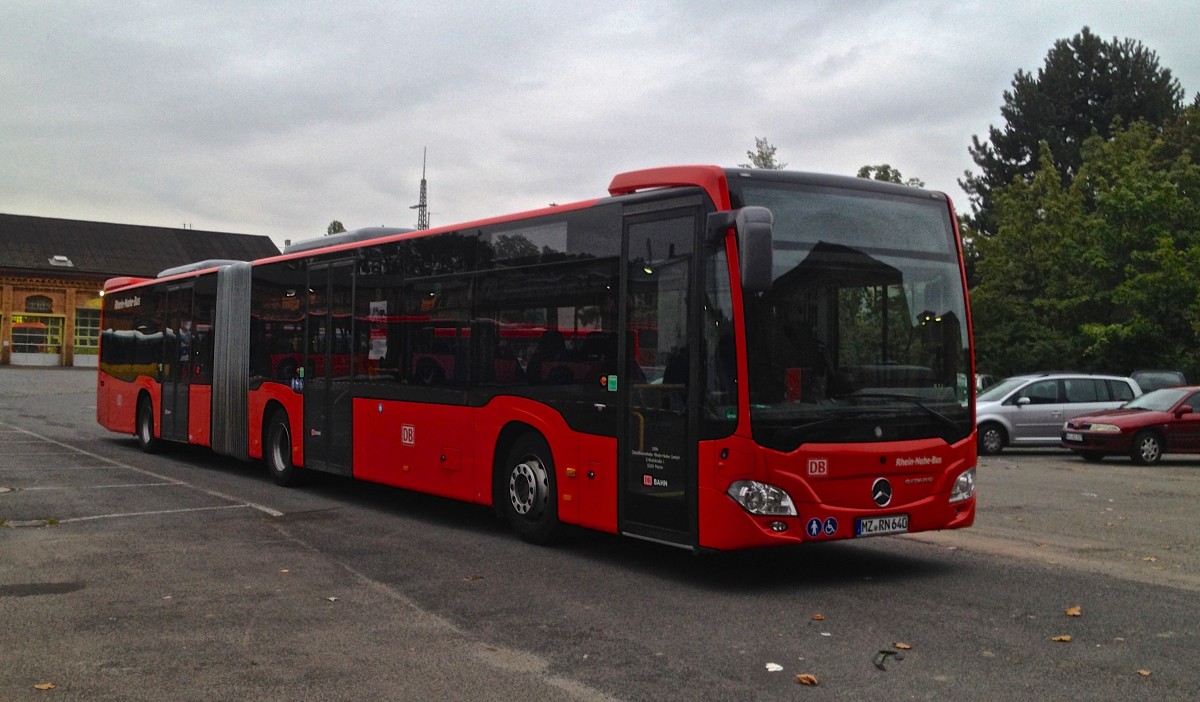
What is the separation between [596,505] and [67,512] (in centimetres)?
641

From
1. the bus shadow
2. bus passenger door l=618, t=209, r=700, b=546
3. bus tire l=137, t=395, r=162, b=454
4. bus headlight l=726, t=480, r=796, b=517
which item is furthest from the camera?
bus tire l=137, t=395, r=162, b=454

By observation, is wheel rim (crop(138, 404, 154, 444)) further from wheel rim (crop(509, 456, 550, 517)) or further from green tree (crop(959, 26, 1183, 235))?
green tree (crop(959, 26, 1183, 235))

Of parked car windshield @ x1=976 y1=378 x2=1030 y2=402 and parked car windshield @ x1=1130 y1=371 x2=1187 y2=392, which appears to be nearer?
parked car windshield @ x1=976 y1=378 x2=1030 y2=402

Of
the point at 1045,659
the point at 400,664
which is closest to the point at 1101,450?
the point at 1045,659

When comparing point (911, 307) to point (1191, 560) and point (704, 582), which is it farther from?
point (1191, 560)

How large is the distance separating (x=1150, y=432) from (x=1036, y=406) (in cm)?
247

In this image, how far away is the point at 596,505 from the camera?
969 cm

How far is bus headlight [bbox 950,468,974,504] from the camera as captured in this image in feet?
30.4

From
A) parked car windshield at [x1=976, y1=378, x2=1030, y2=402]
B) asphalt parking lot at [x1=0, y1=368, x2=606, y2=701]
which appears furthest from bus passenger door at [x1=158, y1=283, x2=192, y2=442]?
parked car windshield at [x1=976, y1=378, x2=1030, y2=402]

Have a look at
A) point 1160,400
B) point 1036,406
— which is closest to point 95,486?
point 1036,406

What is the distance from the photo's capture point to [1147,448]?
2192 centimetres

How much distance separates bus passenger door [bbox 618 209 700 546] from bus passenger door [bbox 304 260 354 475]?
18.1ft

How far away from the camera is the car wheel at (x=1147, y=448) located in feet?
71.8

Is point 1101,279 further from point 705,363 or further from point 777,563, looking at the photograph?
point 705,363
